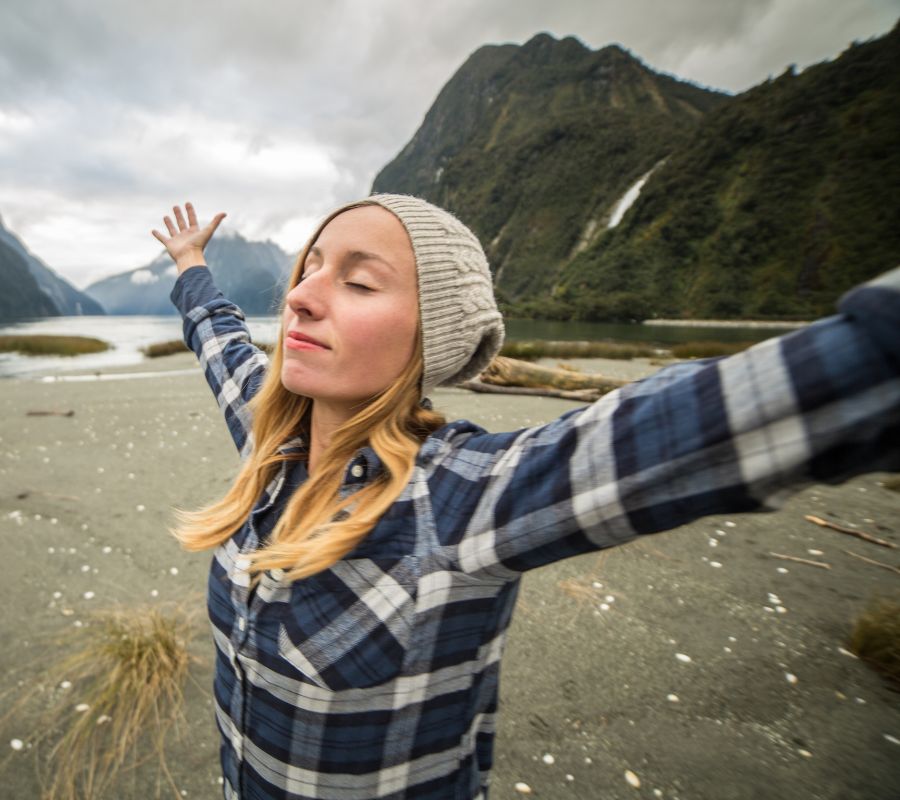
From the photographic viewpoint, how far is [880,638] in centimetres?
304

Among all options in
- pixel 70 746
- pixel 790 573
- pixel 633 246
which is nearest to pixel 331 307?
pixel 70 746

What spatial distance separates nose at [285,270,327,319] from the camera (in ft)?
4.66

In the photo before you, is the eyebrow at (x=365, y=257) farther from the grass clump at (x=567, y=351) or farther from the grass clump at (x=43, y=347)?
the grass clump at (x=43, y=347)

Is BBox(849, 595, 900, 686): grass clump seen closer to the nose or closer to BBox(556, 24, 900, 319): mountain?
the nose

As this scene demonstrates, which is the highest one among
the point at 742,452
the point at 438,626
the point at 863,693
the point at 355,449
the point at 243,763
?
the point at 742,452

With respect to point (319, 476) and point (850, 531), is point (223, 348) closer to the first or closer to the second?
point (319, 476)

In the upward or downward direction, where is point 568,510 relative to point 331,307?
downward

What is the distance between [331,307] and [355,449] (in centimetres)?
46

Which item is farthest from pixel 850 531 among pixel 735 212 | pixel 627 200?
pixel 627 200

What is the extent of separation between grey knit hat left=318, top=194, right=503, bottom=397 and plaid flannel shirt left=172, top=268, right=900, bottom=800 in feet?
1.02

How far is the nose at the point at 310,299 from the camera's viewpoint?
142cm

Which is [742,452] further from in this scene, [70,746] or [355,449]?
[70,746]

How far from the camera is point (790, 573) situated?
13.5 ft

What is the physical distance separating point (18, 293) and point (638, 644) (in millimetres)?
232637
